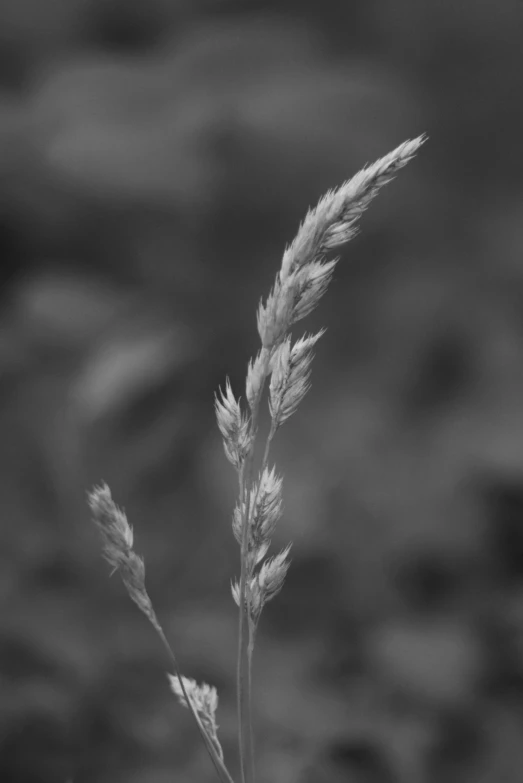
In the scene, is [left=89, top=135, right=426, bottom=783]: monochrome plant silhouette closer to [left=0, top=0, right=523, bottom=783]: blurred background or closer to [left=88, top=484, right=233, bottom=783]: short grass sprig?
[left=88, top=484, right=233, bottom=783]: short grass sprig

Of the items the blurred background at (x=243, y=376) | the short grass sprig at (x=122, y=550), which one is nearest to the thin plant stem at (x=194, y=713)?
the short grass sprig at (x=122, y=550)

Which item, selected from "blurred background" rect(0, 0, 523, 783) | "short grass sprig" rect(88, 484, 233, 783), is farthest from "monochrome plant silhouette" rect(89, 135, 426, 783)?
"blurred background" rect(0, 0, 523, 783)

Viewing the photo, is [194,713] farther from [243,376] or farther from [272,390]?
[243,376]

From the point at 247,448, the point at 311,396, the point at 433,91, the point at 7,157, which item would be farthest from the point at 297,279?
the point at 7,157

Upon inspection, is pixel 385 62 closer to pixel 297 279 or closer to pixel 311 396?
pixel 311 396

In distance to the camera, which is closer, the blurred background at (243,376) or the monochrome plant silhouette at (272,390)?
the monochrome plant silhouette at (272,390)

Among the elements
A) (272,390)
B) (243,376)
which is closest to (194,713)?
(272,390)

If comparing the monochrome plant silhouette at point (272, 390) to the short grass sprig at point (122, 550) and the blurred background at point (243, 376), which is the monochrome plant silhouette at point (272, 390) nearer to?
the short grass sprig at point (122, 550)
